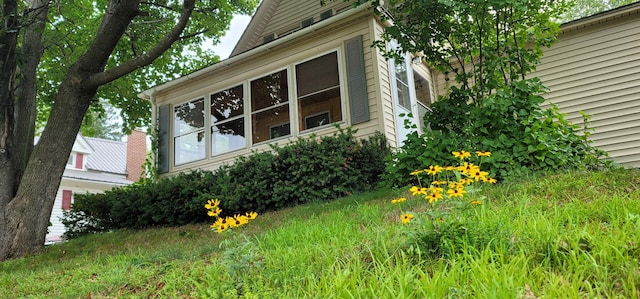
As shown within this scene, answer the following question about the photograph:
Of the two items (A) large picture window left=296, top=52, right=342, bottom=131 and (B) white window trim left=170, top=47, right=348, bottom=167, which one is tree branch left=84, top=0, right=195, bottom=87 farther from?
(A) large picture window left=296, top=52, right=342, bottom=131

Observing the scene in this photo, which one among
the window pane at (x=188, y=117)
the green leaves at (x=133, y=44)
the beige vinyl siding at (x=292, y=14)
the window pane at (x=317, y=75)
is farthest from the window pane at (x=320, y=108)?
the beige vinyl siding at (x=292, y=14)

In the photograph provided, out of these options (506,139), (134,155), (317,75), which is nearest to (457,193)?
(506,139)

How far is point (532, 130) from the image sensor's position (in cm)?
462

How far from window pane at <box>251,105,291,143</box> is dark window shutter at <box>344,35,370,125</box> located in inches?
78.2

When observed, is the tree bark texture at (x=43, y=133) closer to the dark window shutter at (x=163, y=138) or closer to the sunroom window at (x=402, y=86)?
the dark window shutter at (x=163, y=138)

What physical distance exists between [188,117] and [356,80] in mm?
4898

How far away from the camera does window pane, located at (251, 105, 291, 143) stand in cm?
885

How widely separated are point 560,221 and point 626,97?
288 inches

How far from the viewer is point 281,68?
8516 millimetres

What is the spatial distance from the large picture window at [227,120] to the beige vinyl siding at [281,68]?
21cm

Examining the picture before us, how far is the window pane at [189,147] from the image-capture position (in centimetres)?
959

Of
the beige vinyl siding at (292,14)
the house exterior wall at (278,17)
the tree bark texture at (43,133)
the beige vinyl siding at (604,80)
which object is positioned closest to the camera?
the tree bark texture at (43,133)

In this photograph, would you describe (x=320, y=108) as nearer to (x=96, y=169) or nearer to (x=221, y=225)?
(x=221, y=225)

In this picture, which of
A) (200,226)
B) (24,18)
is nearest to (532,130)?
(200,226)
